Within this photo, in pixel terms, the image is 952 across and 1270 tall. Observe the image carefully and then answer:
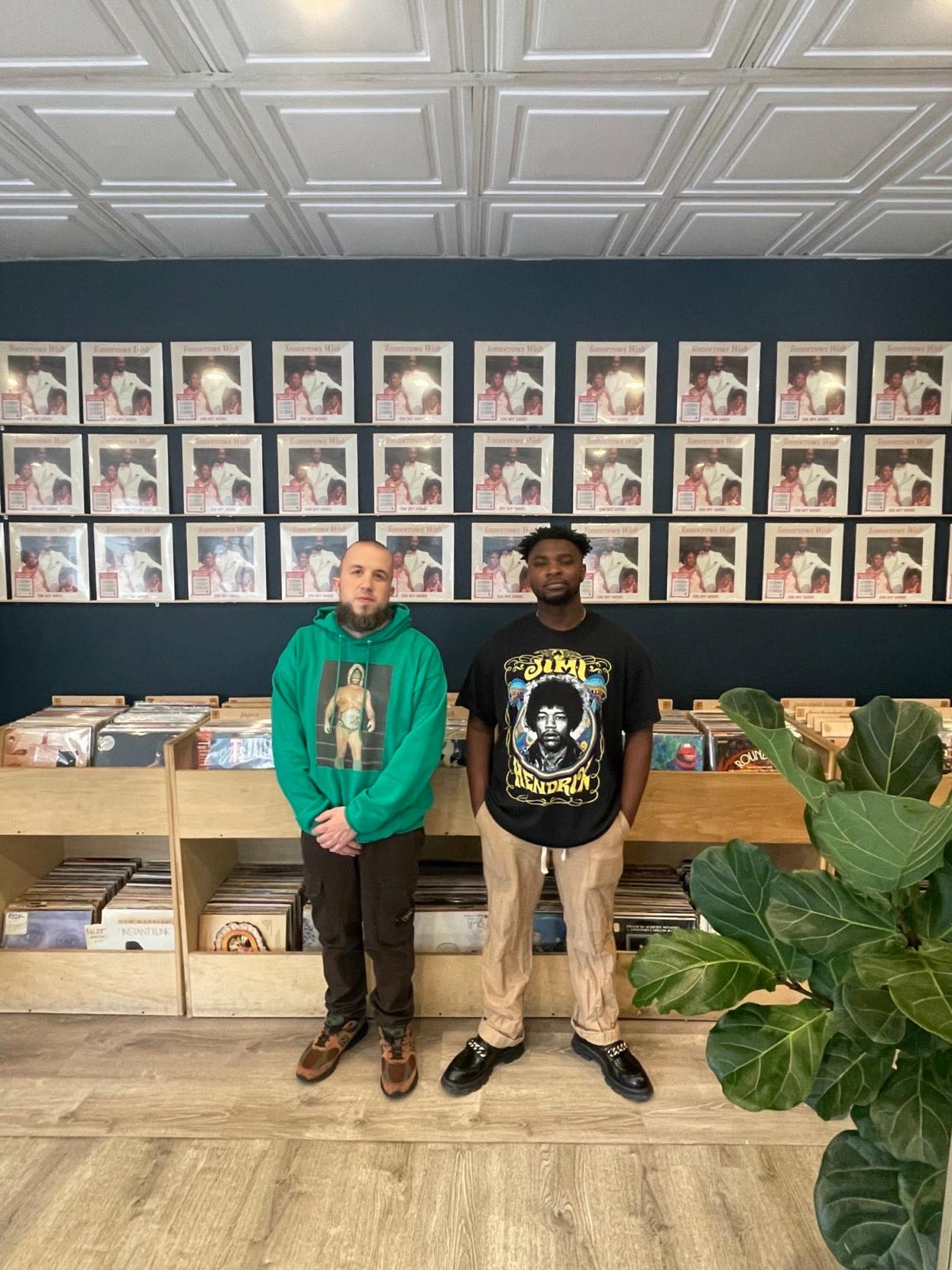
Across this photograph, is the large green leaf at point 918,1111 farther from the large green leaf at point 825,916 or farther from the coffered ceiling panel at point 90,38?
the coffered ceiling panel at point 90,38

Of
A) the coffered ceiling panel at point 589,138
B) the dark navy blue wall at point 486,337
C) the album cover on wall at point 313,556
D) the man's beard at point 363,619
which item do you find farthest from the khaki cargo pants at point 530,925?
the coffered ceiling panel at point 589,138

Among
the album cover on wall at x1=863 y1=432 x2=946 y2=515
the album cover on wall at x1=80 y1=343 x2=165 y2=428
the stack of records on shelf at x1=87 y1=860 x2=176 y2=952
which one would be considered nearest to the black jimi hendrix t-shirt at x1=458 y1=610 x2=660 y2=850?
the stack of records on shelf at x1=87 y1=860 x2=176 y2=952

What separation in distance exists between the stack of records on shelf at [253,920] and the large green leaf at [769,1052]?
177cm

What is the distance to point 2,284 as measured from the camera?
283 centimetres

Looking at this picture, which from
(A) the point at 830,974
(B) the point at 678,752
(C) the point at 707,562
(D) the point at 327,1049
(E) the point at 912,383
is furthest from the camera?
(C) the point at 707,562

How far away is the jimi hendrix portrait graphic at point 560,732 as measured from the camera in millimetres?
2154

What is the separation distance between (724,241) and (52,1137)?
10.9ft

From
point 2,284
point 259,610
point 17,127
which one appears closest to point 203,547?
point 259,610

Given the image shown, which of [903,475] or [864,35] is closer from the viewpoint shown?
[864,35]

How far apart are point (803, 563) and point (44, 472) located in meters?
2.86

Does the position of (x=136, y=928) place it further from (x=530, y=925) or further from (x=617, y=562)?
(x=617, y=562)

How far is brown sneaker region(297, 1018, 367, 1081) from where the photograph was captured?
223 centimetres

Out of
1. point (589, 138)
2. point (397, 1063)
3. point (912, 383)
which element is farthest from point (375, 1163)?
point (912, 383)

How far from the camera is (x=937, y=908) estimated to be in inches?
42.4
